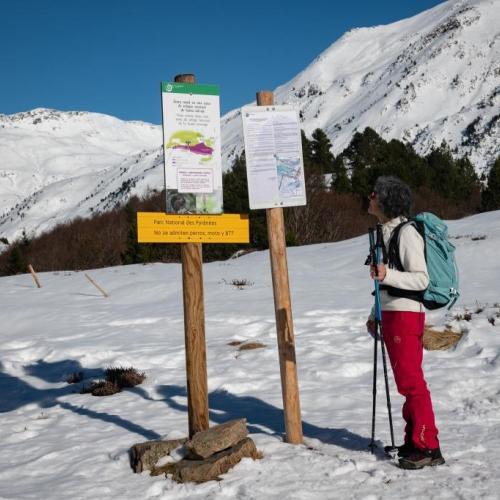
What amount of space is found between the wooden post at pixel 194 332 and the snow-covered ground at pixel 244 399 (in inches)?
22.7

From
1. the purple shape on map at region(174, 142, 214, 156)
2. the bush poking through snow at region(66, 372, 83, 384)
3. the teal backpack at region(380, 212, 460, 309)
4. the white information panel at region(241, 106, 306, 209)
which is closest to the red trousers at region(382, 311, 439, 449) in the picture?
the teal backpack at region(380, 212, 460, 309)

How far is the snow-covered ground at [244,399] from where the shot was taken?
4688mm

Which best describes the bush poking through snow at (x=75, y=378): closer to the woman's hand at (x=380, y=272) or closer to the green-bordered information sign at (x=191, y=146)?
the green-bordered information sign at (x=191, y=146)

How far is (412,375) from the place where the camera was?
473 cm

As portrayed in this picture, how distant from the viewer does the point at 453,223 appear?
27.5 metres

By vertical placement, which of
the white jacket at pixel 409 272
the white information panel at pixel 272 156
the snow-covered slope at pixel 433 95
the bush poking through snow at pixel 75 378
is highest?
the snow-covered slope at pixel 433 95

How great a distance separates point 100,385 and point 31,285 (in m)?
15.3

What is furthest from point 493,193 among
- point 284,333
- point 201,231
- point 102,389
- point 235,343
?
point 201,231

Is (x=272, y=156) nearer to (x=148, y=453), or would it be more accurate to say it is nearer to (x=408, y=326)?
(x=408, y=326)

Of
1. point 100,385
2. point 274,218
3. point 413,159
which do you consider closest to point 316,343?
point 100,385

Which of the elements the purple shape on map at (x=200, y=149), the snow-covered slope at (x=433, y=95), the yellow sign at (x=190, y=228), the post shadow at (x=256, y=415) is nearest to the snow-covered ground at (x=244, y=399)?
the post shadow at (x=256, y=415)

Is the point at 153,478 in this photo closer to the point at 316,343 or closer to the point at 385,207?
the point at 385,207

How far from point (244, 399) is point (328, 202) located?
37050 mm

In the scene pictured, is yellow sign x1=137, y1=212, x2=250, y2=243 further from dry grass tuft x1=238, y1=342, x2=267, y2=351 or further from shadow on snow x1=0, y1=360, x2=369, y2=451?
dry grass tuft x1=238, y1=342, x2=267, y2=351
